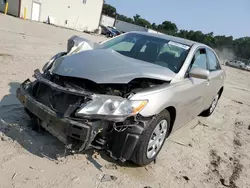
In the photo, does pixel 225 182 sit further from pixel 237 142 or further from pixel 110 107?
pixel 110 107

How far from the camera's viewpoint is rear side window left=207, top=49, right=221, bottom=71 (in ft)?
16.7

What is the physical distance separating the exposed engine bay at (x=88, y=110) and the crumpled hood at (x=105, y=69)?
10 cm

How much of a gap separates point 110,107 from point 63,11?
104 ft

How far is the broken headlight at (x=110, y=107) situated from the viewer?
2.71 m

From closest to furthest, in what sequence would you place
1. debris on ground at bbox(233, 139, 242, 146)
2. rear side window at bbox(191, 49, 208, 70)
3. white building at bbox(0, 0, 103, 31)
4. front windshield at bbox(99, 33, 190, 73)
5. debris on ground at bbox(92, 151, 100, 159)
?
debris on ground at bbox(92, 151, 100, 159), front windshield at bbox(99, 33, 190, 73), rear side window at bbox(191, 49, 208, 70), debris on ground at bbox(233, 139, 242, 146), white building at bbox(0, 0, 103, 31)

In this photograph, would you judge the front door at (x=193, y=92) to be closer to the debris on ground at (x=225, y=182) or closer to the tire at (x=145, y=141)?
the tire at (x=145, y=141)

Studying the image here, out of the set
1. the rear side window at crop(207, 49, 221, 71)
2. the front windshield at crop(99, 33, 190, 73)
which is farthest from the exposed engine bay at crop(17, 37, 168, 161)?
the rear side window at crop(207, 49, 221, 71)

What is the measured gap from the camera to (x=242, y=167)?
155 inches

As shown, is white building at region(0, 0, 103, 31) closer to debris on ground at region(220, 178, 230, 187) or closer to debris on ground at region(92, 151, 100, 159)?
debris on ground at region(92, 151, 100, 159)

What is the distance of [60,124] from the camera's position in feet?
9.18

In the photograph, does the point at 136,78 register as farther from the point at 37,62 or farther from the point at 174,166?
the point at 37,62

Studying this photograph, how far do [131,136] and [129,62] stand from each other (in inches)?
43.1

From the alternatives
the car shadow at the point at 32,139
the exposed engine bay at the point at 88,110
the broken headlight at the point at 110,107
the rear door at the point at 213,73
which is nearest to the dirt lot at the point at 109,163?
the car shadow at the point at 32,139

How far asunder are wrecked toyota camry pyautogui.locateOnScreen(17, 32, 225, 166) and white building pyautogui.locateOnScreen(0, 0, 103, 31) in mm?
26863
